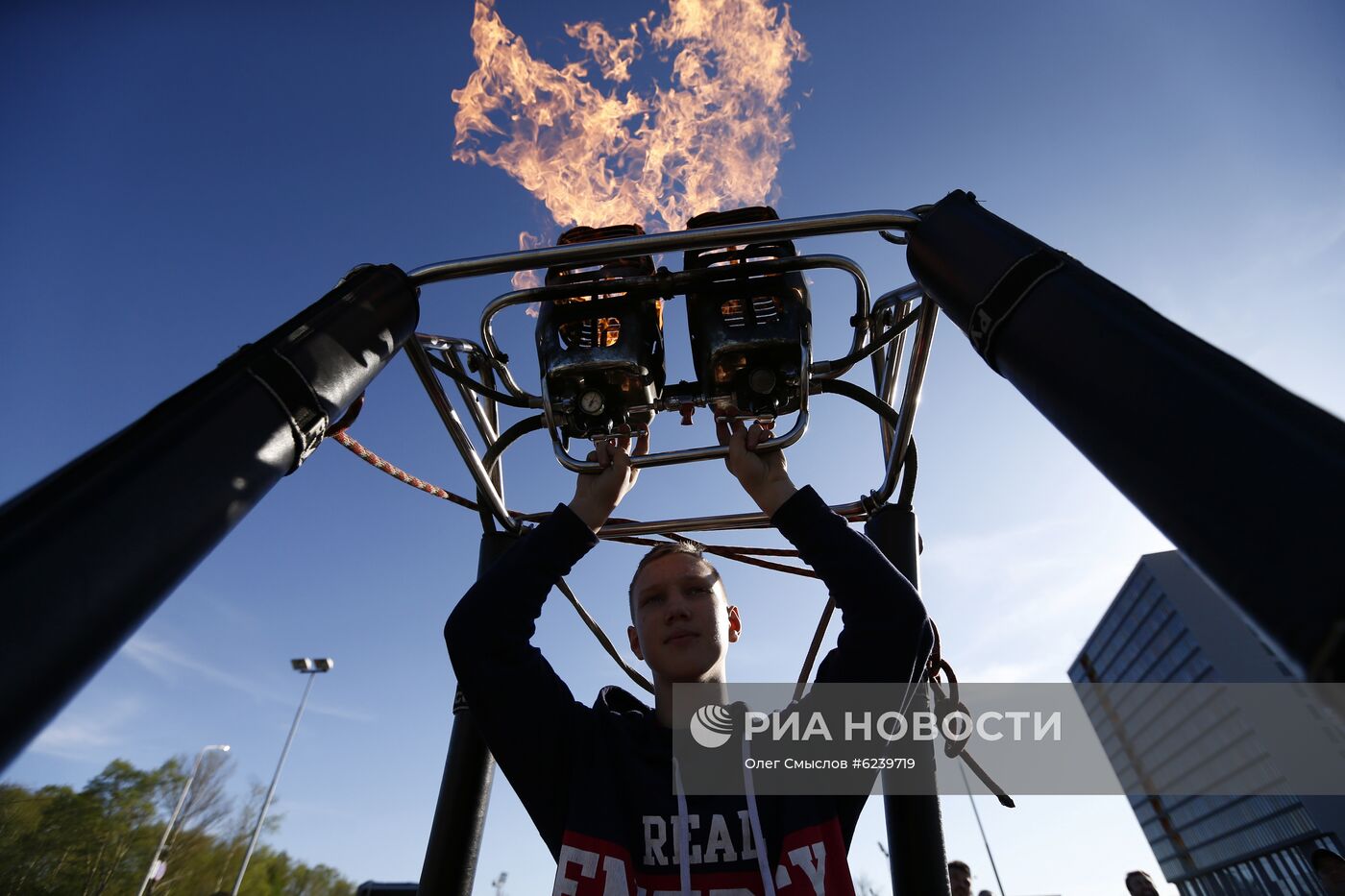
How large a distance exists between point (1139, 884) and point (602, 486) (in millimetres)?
10241

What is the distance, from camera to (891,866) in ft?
6.68

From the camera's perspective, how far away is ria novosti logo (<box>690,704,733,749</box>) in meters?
1.85

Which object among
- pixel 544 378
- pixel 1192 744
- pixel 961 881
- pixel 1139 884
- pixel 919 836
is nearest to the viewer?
pixel 544 378

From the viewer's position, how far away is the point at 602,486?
1886 mm

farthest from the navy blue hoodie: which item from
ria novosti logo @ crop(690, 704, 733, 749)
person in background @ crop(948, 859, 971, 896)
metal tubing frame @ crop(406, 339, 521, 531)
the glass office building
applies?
the glass office building

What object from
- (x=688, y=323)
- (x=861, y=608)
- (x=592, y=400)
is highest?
(x=688, y=323)

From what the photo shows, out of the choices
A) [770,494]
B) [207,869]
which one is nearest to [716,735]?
[770,494]

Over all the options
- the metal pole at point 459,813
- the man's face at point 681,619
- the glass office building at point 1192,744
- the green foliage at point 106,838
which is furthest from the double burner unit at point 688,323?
the glass office building at point 1192,744

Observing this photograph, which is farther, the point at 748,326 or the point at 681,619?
the point at 681,619

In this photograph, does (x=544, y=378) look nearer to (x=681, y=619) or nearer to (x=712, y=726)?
(x=681, y=619)

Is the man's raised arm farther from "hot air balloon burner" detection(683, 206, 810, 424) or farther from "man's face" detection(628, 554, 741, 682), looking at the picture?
"hot air balloon burner" detection(683, 206, 810, 424)

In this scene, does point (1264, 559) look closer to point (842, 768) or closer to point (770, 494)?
point (770, 494)

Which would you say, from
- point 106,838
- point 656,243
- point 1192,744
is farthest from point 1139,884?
point 1192,744

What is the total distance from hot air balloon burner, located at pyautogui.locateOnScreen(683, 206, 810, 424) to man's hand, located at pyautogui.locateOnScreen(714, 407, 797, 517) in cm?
7
